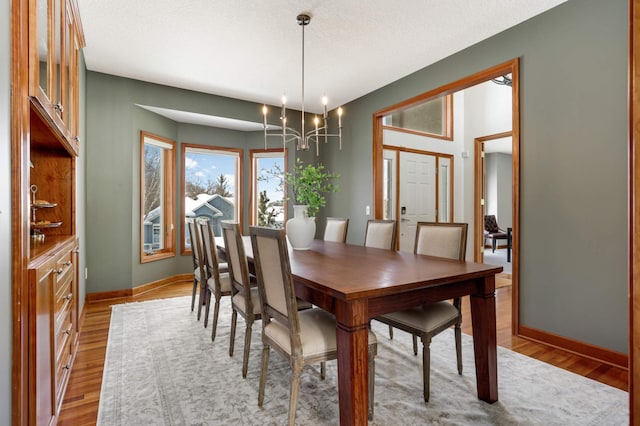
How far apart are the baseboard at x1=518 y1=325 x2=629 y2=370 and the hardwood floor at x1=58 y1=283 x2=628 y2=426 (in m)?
0.04

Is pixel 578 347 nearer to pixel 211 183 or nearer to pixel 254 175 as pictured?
pixel 254 175

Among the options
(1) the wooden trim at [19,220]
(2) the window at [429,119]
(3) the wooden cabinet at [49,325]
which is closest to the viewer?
(1) the wooden trim at [19,220]

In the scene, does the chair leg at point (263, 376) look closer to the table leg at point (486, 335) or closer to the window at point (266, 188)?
the table leg at point (486, 335)

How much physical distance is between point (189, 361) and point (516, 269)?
105 inches

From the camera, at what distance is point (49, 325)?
146cm

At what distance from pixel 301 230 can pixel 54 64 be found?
70.8 inches

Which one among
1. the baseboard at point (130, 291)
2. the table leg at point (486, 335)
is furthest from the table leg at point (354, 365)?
the baseboard at point (130, 291)

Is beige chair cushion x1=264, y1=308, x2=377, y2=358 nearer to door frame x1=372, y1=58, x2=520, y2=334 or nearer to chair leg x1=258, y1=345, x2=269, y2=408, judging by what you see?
chair leg x1=258, y1=345, x2=269, y2=408

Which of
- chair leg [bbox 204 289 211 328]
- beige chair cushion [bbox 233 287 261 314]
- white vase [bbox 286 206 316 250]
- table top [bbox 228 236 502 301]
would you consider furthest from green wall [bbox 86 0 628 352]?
beige chair cushion [bbox 233 287 261 314]

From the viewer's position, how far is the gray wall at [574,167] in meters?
2.37

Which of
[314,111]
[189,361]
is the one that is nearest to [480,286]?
[189,361]

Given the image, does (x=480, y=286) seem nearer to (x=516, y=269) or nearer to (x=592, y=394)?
(x=592, y=394)

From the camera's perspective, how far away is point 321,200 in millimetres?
2834

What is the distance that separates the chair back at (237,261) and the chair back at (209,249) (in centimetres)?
32
